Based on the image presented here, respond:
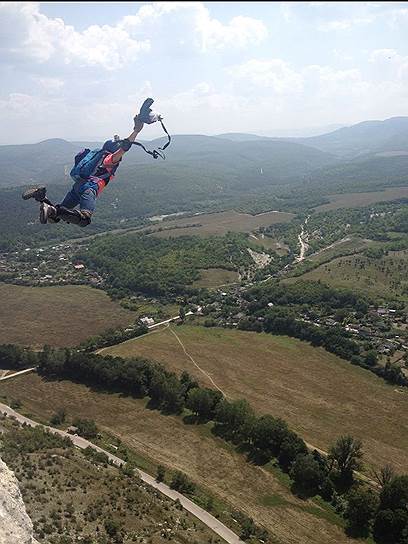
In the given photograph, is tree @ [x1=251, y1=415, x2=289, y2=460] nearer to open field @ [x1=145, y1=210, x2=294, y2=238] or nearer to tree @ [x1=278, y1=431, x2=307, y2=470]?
tree @ [x1=278, y1=431, x2=307, y2=470]

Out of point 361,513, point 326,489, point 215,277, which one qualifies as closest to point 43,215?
point 361,513

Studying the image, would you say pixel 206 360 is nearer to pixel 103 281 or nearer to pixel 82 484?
pixel 82 484

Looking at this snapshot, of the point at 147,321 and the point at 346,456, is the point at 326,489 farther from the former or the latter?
the point at 147,321

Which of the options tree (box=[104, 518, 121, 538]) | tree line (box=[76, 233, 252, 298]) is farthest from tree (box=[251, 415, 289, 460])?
tree line (box=[76, 233, 252, 298])

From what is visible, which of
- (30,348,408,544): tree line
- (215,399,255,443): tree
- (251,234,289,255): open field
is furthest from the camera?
(251,234,289,255): open field

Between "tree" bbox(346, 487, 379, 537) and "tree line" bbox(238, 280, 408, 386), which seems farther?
"tree line" bbox(238, 280, 408, 386)

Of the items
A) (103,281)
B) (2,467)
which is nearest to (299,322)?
(103,281)

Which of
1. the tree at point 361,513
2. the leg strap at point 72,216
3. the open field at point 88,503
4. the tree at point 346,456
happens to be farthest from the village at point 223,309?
the leg strap at point 72,216
